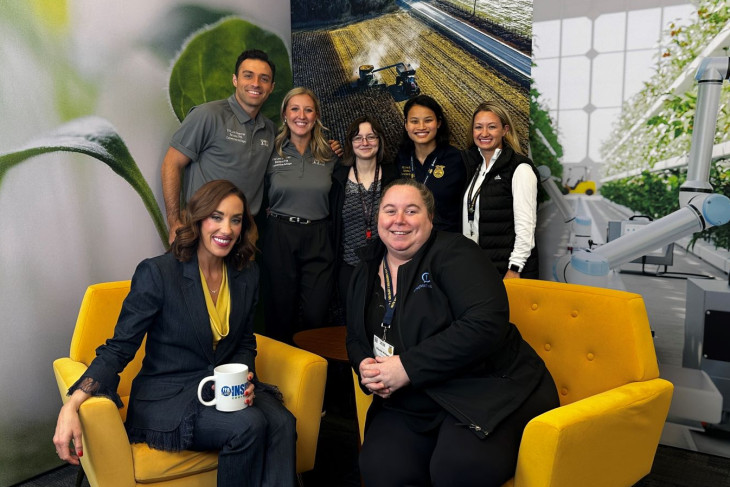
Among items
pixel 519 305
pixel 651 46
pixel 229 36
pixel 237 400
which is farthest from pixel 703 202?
pixel 229 36

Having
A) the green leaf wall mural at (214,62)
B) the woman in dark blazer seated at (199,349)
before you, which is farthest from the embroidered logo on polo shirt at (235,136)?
the woman in dark blazer seated at (199,349)

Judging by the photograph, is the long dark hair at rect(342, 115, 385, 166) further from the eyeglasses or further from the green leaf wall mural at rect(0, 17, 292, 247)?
the green leaf wall mural at rect(0, 17, 292, 247)

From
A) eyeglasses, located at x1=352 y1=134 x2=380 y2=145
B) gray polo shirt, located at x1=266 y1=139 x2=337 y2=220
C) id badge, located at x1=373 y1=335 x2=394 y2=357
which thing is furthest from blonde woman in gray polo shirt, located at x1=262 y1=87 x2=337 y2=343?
id badge, located at x1=373 y1=335 x2=394 y2=357

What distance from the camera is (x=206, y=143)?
3.23 meters

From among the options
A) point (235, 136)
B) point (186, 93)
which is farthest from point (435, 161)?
point (186, 93)

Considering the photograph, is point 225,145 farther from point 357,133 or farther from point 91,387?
point 91,387

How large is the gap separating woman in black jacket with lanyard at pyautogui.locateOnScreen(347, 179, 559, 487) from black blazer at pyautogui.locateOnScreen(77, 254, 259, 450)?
536mm

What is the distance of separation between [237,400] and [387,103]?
8.46ft

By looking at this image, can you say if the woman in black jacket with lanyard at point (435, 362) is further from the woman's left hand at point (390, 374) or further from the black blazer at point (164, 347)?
the black blazer at point (164, 347)

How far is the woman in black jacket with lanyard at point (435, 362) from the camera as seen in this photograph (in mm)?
1762

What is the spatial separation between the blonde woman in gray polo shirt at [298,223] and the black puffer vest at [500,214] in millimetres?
839

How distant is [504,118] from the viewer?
3.07 m

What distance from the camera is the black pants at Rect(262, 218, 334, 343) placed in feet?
10.6

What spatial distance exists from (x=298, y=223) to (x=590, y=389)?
1698 mm
